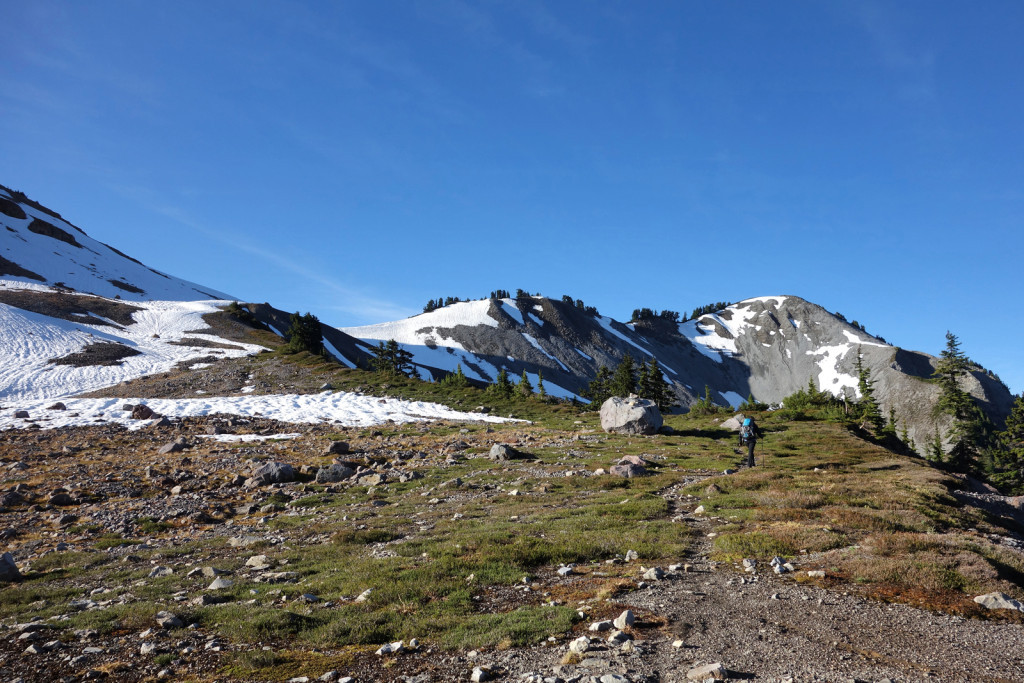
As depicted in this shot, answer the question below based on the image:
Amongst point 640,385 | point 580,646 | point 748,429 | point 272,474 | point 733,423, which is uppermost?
point 640,385

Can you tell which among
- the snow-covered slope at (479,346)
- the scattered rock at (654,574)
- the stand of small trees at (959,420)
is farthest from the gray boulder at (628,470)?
the snow-covered slope at (479,346)

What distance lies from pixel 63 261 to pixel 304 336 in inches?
4021

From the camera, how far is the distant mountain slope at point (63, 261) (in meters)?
120

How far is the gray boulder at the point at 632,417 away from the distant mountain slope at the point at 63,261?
12529 centimetres

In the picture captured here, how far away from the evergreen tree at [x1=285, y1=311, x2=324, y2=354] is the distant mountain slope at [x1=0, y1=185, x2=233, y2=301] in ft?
193

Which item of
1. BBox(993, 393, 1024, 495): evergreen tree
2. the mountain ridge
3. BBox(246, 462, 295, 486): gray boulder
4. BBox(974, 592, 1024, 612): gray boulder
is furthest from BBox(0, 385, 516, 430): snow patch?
BBox(993, 393, 1024, 495): evergreen tree

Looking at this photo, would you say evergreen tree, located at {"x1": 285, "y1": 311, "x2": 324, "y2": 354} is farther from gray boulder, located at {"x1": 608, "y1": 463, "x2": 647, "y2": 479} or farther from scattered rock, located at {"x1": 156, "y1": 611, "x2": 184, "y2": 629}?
scattered rock, located at {"x1": 156, "y1": 611, "x2": 184, "y2": 629}

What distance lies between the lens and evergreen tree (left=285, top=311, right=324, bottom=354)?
238 feet

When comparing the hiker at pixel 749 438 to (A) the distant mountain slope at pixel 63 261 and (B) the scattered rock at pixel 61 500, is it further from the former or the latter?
(A) the distant mountain slope at pixel 63 261

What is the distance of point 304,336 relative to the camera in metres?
77.6

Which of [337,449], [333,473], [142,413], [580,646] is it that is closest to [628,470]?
[333,473]

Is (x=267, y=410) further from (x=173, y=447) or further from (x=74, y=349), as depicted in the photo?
(x=74, y=349)

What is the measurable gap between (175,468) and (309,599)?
20.3m

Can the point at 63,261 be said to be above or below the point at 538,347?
above
